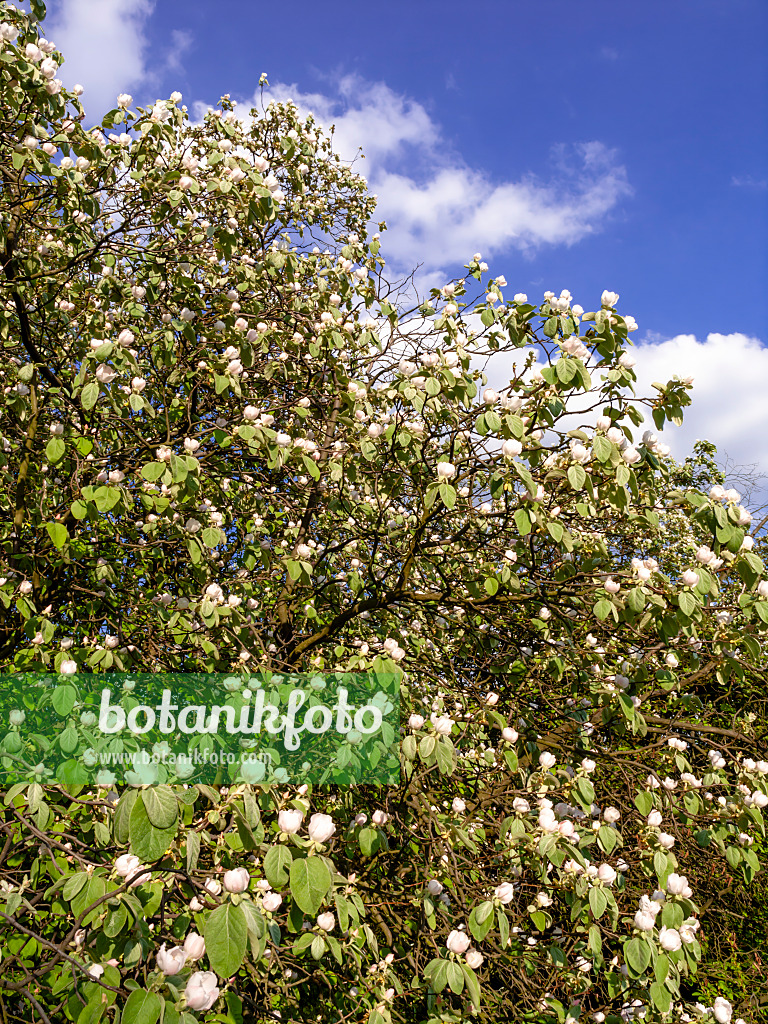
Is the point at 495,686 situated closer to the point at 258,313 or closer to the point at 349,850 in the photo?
the point at 349,850

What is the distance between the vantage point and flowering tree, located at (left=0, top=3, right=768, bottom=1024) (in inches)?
74.9

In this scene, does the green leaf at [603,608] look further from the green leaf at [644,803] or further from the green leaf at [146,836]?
the green leaf at [146,836]

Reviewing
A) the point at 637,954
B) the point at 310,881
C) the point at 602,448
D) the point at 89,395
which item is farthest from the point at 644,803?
the point at 89,395

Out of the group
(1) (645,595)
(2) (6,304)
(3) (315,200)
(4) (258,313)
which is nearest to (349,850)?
(1) (645,595)

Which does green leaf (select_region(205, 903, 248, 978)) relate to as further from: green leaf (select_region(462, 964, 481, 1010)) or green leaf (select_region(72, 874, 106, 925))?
green leaf (select_region(462, 964, 481, 1010))

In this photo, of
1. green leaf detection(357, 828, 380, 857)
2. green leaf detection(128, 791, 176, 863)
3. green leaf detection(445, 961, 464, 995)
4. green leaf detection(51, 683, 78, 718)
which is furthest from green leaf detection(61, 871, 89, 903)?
green leaf detection(445, 961, 464, 995)

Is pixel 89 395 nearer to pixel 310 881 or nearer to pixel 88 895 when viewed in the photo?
pixel 88 895

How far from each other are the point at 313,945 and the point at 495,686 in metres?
1.94

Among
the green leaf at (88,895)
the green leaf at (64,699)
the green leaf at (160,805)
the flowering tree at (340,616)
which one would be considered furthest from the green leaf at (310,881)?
the green leaf at (64,699)

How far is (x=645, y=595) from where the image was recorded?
7.66ft

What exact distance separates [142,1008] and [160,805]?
0.42 meters

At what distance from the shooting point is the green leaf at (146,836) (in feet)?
4.14

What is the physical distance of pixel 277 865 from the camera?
4.59ft

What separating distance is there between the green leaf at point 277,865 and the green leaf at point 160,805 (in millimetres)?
245
